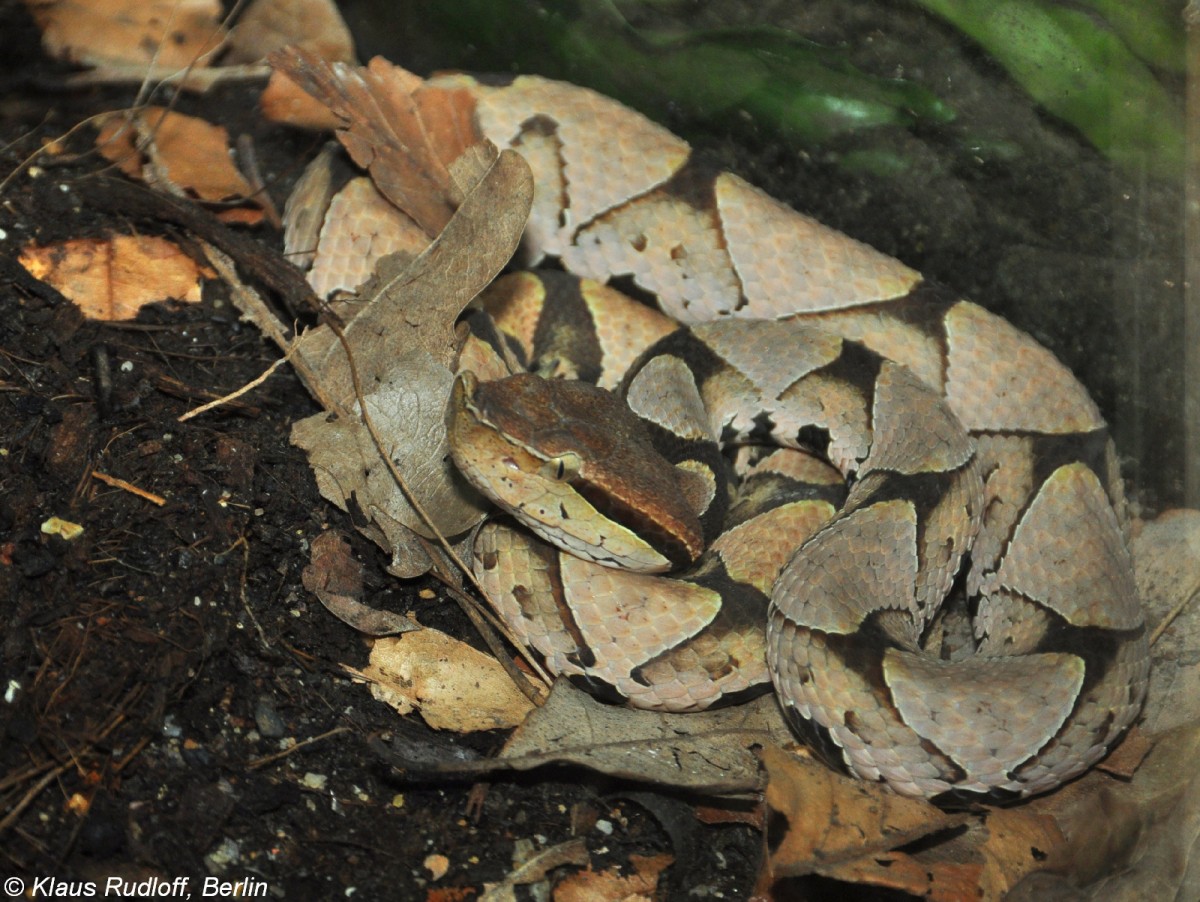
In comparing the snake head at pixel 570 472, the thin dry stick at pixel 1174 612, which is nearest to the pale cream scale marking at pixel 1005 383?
the thin dry stick at pixel 1174 612

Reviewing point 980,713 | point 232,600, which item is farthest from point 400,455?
point 980,713

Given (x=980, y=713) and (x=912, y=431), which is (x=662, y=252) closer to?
(x=912, y=431)

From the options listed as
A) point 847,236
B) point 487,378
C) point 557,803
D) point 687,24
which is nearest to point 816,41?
point 687,24

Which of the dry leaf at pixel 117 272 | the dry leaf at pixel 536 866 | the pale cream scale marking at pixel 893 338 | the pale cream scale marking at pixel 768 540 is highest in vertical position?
the pale cream scale marking at pixel 893 338

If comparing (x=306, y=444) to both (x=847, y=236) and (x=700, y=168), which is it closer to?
(x=700, y=168)

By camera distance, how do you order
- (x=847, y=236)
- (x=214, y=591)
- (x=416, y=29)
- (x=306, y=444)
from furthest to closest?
1. (x=416, y=29)
2. (x=847, y=236)
3. (x=306, y=444)
4. (x=214, y=591)

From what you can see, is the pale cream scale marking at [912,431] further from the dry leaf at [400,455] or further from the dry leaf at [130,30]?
the dry leaf at [130,30]

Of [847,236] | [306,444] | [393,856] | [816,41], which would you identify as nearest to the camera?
[393,856]
